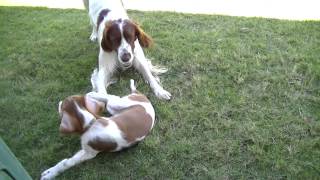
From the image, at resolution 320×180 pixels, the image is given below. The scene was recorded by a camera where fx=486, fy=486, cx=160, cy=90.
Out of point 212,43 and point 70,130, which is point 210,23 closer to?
point 212,43

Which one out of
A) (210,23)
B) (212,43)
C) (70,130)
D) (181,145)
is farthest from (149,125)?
(210,23)

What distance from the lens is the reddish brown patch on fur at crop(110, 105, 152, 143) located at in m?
3.72

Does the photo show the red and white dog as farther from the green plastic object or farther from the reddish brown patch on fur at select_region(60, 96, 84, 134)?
the green plastic object

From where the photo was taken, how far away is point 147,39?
498 centimetres

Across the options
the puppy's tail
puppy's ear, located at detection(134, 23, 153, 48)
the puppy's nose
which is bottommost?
the puppy's tail

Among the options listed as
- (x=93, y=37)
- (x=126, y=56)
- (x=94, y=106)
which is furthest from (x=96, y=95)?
(x=93, y=37)

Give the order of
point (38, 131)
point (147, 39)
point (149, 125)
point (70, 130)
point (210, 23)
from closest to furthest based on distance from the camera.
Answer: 1. point (70, 130)
2. point (149, 125)
3. point (38, 131)
4. point (147, 39)
5. point (210, 23)

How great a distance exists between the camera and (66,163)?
3.74 metres

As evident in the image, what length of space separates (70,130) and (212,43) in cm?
238

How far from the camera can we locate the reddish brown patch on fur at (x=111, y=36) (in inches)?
180

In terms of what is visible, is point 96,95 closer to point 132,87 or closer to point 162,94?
point 132,87

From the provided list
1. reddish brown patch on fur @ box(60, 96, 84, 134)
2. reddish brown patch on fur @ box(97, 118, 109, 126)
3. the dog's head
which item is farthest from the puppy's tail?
reddish brown patch on fur @ box(60, 96, 84, 134)

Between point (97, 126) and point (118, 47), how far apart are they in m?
1.26

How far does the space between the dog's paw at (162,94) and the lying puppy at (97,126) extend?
0.55 m
